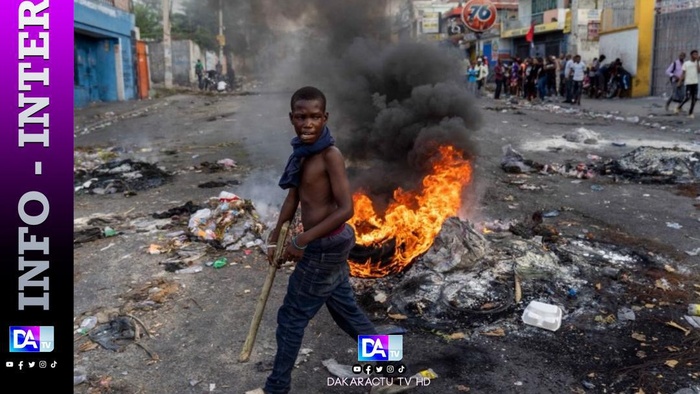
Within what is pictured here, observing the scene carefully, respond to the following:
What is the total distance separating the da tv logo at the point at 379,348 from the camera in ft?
9.84

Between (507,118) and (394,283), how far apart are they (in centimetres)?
1127

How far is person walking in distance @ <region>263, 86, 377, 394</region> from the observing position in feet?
8.43

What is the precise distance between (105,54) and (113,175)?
615 inches

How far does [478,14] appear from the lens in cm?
2091

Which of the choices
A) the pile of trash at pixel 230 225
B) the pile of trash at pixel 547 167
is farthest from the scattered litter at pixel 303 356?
the pile of trash at pixel 547 167

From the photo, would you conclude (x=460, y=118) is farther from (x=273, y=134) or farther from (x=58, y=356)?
(x=273, y=134)

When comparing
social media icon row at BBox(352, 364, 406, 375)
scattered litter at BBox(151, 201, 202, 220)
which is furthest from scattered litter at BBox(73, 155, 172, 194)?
social media icon row at BBox(352, 364, 406, 375)

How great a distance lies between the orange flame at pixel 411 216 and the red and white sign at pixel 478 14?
55.9 feet

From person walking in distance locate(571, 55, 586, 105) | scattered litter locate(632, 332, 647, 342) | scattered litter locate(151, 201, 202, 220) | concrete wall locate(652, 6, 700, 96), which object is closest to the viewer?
scattered litter locate(632, 332, 647, 342)

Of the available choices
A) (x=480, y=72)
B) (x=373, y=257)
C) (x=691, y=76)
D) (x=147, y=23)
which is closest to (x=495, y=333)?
(x=373, y=257)

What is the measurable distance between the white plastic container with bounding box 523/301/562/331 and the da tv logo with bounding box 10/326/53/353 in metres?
3.14

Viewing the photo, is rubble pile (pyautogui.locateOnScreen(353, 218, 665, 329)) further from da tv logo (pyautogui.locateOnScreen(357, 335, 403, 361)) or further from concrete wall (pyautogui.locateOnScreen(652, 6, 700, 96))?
concrete wall (pyautogui.locateOnScreen(652, 6, 700, 96))

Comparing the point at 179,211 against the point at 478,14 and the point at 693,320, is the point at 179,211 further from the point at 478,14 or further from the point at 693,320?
the point at 478,14

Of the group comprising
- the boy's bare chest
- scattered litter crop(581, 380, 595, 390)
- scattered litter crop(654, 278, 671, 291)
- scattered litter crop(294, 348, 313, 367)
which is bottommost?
scattered litter crop(294, 348, 313, 367)
